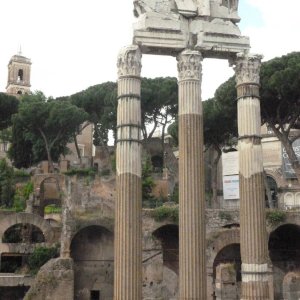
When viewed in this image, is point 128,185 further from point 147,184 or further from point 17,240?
point 147,184

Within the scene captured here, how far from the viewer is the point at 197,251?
10.4 meters

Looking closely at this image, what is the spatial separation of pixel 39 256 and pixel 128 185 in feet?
47.8

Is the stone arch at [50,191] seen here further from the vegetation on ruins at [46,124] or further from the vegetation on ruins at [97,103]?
the vegetation on ruins at [97,103]

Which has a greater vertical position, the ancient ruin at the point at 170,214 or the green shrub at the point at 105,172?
the green shrub at the point at 105,172

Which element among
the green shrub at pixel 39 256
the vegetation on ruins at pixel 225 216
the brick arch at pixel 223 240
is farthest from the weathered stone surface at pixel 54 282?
the vegetation on ruins at pixel 225 216

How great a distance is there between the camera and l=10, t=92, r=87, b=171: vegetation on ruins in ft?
119

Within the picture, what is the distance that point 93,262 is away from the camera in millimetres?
22891

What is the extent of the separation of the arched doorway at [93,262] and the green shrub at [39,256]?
1.83 m

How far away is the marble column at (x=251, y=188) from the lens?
421 inches

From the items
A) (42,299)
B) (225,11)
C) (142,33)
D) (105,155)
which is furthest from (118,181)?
(105,155)

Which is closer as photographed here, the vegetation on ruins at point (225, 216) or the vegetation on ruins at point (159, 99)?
the vegetation on ruins at point (225, 216)

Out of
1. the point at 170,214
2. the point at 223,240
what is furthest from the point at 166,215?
the point at 223,240

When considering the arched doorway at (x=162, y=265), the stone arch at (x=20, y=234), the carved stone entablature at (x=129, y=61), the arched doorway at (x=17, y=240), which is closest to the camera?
the carved stone entablature at (x=129, y=61)

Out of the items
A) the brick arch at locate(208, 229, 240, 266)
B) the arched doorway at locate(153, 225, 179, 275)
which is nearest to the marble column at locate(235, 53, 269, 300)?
the brick arch at locate(208, 229, 240, 266)
